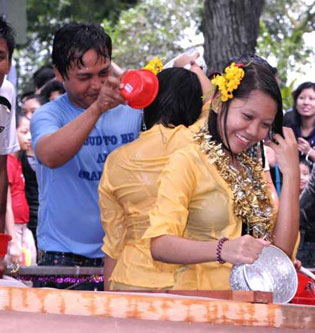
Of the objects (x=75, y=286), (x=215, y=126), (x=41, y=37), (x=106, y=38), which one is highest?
(x=41, y=37)

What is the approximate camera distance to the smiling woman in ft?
11.5

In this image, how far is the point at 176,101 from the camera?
13.5 ft

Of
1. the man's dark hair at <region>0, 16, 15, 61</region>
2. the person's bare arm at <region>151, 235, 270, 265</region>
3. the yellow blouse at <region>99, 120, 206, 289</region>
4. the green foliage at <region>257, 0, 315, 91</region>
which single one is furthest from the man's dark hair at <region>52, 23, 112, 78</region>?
the green foliage at <region>257, 0, 315, 91</region>

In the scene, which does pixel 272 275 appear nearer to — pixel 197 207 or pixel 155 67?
pixel 197 207

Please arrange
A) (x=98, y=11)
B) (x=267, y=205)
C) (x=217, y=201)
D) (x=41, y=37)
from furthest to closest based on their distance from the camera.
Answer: (x=41, y=37) → (x=98, y=11) → (x=267, y=205) → (x=217, y=201)

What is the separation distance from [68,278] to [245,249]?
1.59m

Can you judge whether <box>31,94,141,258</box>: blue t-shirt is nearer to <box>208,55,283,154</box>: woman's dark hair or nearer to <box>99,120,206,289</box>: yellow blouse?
<box>99,120,206,289</box>: yellow blouse

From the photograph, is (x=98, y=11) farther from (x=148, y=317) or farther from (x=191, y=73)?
(x=148, y=317)

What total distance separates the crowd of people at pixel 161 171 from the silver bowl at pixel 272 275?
15 cm

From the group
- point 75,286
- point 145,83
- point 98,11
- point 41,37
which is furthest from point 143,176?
point 41,37

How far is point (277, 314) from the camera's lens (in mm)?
2918

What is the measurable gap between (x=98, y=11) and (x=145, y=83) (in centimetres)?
1587

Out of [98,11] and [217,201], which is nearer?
[217,201]

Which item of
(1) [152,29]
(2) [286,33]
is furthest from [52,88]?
(2) [286,33]
